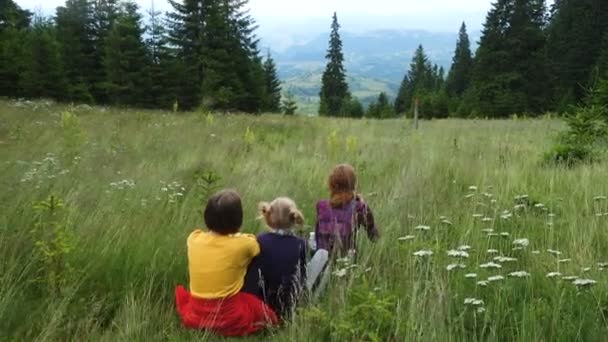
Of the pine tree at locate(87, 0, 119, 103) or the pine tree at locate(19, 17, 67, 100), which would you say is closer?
the pine tree at locate(19, 17, 67, 100)

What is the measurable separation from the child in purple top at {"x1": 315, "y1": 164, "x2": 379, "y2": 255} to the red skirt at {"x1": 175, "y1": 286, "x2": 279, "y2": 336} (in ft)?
3.04

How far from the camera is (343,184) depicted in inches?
184

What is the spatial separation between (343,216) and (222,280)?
129 centimetres

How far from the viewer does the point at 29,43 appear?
28172 mm

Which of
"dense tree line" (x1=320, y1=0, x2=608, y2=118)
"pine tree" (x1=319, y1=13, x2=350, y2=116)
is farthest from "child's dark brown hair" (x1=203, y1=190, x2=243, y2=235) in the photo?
"pine tree" (x1=319, y1=13, x2=350, y2=116)

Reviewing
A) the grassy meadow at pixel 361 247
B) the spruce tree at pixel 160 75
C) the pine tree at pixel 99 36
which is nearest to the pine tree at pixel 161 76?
the spruce tree at pixel 160 75

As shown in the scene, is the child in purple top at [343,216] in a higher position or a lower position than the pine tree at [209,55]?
lower

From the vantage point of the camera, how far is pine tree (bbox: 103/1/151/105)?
29.6 m

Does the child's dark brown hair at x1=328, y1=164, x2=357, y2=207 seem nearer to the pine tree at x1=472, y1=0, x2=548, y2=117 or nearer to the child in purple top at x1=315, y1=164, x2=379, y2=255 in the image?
the child in purple top at x1=315, y1=164, x2=379, y2=255

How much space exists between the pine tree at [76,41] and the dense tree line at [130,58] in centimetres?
6

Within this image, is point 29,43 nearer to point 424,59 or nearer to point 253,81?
point 253,81

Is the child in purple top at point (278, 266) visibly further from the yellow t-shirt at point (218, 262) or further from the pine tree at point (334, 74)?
the pine tree at point (334, 74)

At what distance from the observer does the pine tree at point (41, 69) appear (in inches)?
1100

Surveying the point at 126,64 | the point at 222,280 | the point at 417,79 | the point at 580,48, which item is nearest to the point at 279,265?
the point at 222,280
